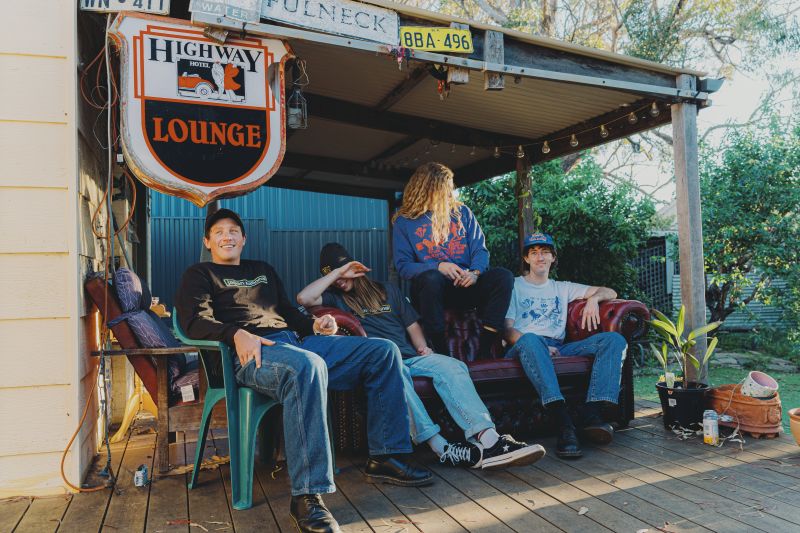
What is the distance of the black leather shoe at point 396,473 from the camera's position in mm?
2709

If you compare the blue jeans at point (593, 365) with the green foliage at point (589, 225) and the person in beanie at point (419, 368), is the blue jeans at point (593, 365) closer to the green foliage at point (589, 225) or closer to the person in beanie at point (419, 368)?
the person in beanie at point (419, 368)

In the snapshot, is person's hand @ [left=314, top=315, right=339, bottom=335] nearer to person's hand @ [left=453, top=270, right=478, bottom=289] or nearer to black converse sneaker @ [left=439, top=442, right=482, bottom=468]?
black converse sneaker @ [left=439, top=442, right=482, bottom=468]

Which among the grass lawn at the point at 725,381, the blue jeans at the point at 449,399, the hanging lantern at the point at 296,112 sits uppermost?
the hanging lantern at the point at 296,112

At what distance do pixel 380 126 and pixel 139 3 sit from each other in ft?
9.27

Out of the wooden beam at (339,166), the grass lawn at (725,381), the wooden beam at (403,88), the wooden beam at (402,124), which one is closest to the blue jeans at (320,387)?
the wooden beam at (403,88)

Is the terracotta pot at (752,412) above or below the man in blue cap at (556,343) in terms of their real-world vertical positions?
below

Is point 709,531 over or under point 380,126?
under

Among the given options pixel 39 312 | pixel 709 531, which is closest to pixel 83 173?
pixel 39 312

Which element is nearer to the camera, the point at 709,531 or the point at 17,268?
the point at 709,531

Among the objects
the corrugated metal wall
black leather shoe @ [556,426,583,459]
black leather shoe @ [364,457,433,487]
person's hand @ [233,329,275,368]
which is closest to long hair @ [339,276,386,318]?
black leather shoe @ [364,457,433,487]

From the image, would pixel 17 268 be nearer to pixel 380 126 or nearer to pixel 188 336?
pixel 188 336

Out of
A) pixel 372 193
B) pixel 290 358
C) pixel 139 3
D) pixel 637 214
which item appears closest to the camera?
pixel 290 358

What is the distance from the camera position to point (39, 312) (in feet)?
8.87

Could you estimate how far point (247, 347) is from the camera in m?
2.46
